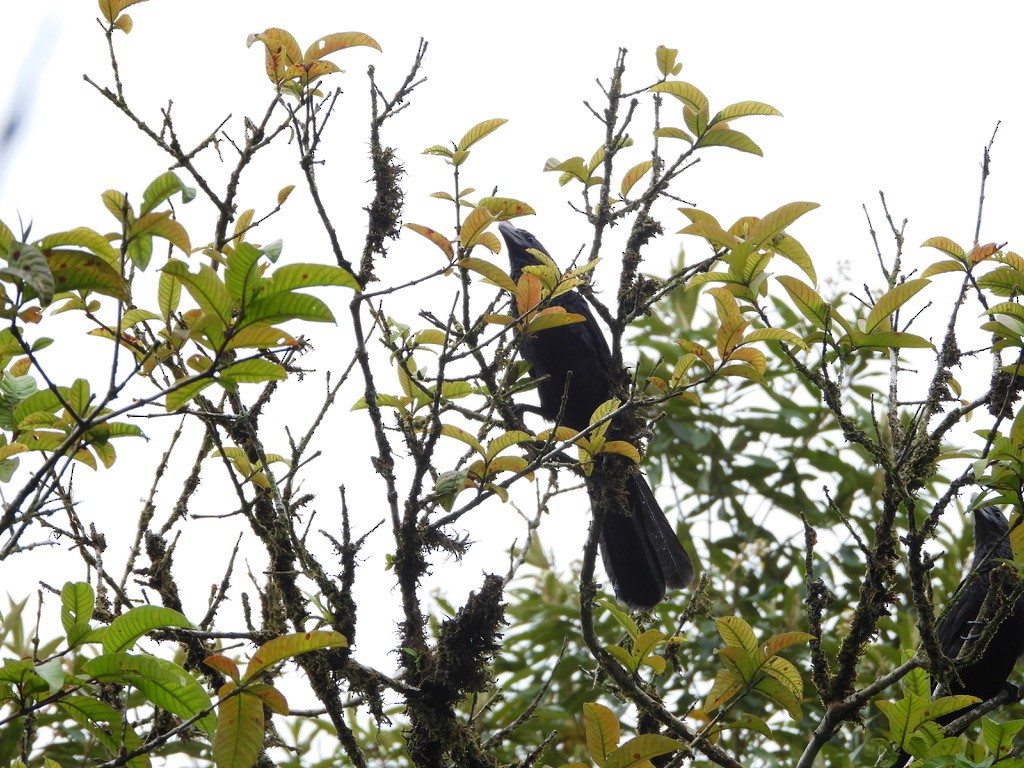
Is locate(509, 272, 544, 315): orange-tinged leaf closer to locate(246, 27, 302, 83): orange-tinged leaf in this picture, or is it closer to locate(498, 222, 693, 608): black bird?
locate(246, 27, 302, 83): orange-tinged leaf

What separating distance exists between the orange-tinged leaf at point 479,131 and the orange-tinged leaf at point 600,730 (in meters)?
1.41

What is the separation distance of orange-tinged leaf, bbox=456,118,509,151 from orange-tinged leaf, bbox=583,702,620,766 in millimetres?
1415

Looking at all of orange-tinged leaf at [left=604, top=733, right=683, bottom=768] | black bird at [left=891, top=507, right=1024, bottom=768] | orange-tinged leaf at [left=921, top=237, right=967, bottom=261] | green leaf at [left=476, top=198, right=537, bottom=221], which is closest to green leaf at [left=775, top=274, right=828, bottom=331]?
orange-tinged leaf at [left=921, top=237, right=967, bottom=261]

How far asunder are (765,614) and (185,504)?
3558mm

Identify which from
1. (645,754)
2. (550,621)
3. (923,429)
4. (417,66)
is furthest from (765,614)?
(417,66)

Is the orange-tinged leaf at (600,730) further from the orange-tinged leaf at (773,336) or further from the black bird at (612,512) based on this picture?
the black bird at (612,512)

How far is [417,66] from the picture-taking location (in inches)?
92.0

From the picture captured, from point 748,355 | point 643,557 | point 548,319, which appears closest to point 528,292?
point 548,319

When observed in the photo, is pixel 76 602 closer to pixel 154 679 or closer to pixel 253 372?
pixel 154 679

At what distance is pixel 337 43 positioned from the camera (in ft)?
7.38

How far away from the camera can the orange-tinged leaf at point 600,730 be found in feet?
6.60

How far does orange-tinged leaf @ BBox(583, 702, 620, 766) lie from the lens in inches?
79.2

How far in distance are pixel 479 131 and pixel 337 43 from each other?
42cm

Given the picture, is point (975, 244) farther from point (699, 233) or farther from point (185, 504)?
point (185, 504)
